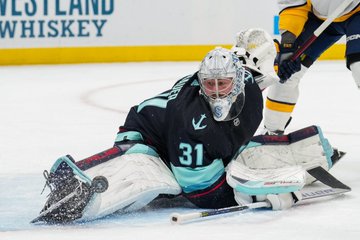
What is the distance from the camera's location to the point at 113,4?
7355 mm

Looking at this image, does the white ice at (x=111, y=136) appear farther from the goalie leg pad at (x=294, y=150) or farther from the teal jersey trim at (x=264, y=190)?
the goalie leg pad at (x=294, y=150)

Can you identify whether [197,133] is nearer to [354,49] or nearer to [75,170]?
[75,170]

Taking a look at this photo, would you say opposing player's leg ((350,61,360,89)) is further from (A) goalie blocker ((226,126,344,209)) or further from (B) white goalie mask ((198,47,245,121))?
(B) white goalie mask ((198,47,245,121))

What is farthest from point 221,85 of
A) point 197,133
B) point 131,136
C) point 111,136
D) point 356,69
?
point 111,136

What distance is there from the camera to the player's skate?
2.87 m

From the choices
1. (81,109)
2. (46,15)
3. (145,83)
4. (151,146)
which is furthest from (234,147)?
(46,15)

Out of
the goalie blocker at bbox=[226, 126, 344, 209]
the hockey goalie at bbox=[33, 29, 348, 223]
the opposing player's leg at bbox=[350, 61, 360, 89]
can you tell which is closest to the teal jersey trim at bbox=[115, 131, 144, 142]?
the hockey goalie at bbox=[33, 29, 348, 223]

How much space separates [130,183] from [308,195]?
0.61 meters

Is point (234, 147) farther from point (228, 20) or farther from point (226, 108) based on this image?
point (228, 20)

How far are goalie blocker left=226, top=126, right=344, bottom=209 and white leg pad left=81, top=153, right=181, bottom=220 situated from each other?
21 cm

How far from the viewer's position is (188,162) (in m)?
3.04

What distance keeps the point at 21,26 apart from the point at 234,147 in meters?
4.29

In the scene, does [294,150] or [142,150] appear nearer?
[142,150]

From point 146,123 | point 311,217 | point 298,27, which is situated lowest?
point 311,217
